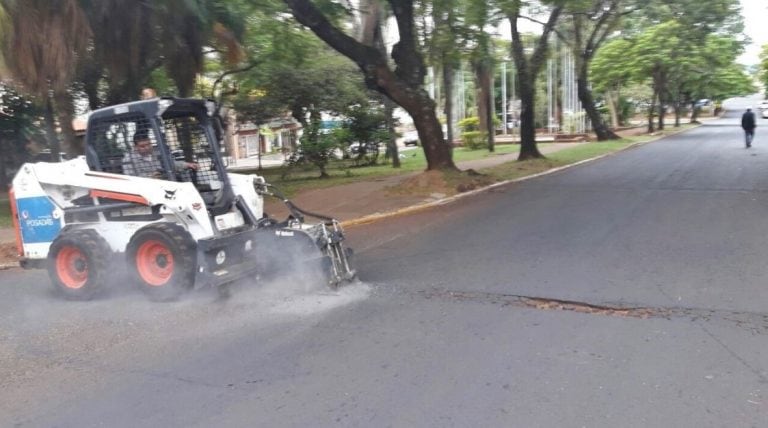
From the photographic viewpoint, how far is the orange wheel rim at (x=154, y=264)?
285 inches

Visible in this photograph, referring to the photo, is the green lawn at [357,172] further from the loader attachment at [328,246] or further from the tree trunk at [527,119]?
the loader attachment at [328,246]

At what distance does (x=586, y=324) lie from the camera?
5898 millimetres

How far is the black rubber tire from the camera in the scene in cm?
742

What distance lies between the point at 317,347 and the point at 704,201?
9.85m

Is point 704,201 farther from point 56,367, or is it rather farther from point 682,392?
point 56,367

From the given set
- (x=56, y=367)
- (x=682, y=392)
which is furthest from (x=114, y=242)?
(x=682, y=392)

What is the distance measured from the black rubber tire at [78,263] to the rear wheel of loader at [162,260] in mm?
397

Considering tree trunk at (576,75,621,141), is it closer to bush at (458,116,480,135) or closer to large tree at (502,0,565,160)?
bush at (458,116,480,135)

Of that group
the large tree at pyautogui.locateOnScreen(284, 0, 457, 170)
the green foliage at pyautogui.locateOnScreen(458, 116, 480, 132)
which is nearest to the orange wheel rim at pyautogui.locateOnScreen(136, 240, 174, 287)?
the large tree at pyautogui.locateOnScreen(284, 0, 457, 170)

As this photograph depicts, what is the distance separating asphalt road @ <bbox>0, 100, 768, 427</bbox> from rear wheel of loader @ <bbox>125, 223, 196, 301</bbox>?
0.68 ft

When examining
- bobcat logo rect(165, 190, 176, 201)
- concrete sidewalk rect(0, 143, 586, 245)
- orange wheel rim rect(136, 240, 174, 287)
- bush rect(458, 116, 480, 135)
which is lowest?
concrete sidewalk rect(0, 143, 586, 245)

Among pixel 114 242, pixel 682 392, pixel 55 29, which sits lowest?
pixel 682 392

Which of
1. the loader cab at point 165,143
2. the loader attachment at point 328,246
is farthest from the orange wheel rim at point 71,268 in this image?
the loader attachment at point 328,246

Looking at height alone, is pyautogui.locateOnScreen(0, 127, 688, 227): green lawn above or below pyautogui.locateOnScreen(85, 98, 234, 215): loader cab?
below
